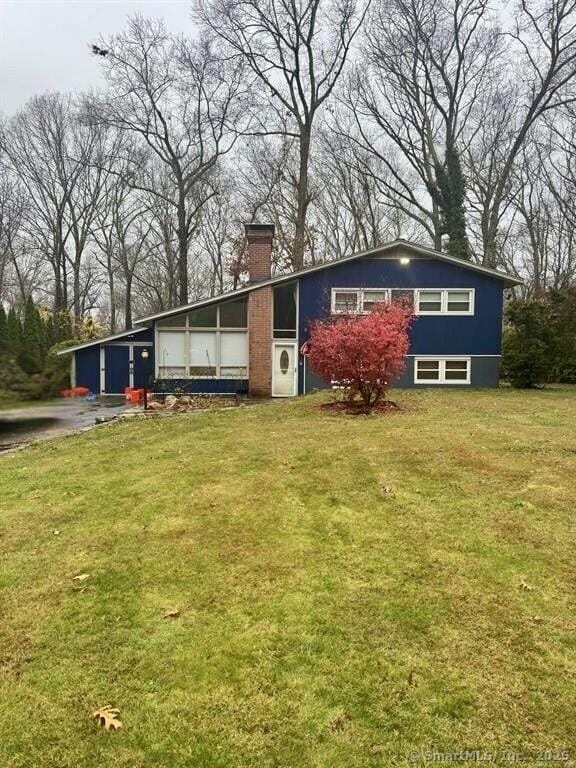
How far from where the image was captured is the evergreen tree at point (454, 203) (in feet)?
76.6

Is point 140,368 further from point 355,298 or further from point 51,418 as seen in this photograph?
point 355,298

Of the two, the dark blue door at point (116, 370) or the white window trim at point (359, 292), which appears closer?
the white window trim at point (359, 292)

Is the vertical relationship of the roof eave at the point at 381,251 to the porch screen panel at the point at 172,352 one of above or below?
above

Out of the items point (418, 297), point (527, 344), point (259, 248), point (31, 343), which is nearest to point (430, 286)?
point (418, 297)

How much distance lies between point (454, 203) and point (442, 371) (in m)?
10.4

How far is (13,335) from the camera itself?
80.1 feet

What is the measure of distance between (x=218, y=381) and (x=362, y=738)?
16.3 meters

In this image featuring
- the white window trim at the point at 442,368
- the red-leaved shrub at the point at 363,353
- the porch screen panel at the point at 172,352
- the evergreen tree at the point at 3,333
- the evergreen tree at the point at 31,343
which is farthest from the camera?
the evergreen tree at the point at 3,333

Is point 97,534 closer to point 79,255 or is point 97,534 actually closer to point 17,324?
point 17,324

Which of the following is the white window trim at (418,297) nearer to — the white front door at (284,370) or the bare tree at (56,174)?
the white front door at (284,370)

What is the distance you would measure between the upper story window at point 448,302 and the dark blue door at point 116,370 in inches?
489

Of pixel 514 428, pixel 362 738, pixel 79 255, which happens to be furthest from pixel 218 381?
pixel 79 255

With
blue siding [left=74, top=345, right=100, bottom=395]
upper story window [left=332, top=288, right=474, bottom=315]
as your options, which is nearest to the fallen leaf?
upper story window [left=332, top=288, right=474, bottom=315]

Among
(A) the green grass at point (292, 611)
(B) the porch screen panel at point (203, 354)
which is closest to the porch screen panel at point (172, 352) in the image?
(B) the porch screen panel at point (203, 354)
